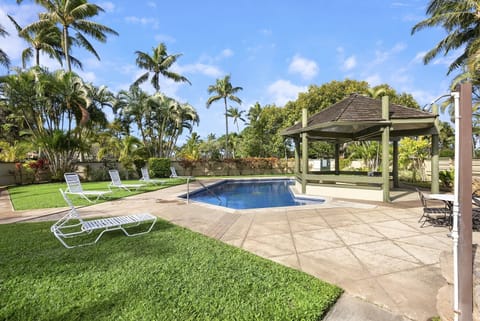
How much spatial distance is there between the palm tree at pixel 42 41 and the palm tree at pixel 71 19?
418 mm

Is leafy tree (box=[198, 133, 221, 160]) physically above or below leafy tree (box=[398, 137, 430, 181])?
above

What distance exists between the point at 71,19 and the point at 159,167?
13160mm

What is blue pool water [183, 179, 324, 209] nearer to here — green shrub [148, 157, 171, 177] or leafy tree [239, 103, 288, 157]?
green shrub [148, 157, 171, 177]

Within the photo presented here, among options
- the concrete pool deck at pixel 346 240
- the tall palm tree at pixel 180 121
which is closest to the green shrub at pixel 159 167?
the tall palm tree at pixel 180 121

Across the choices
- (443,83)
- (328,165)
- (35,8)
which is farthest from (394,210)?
(35,8)

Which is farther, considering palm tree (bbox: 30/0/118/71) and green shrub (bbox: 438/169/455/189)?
palm tree (bbox: 30/0/118/71)

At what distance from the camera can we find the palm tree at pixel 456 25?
13773mm

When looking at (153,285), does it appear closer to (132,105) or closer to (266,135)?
(132,105)

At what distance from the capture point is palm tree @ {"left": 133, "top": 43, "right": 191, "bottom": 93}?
23141 millimetres

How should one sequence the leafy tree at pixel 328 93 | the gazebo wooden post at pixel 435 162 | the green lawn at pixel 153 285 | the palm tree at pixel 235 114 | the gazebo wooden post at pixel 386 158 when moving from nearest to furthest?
the green lawn at pixel 153 285, the gazebo wooden post at pixel 386 158, the gazebo wooden post at pixel 435 162, the leafy tree at pixel 328 93, the palm tree at pixel 235 114

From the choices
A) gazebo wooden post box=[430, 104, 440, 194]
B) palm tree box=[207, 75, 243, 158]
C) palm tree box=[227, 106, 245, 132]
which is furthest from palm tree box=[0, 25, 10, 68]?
palm tree box=[227, 106, 245, 132]

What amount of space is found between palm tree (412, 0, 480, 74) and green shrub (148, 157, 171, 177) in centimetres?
2155

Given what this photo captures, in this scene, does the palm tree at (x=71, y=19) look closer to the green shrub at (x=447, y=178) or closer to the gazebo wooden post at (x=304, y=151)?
the gazebo wooden post at (x=304, y=151)

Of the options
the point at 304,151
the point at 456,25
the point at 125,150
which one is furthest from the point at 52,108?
the point at 456,25
